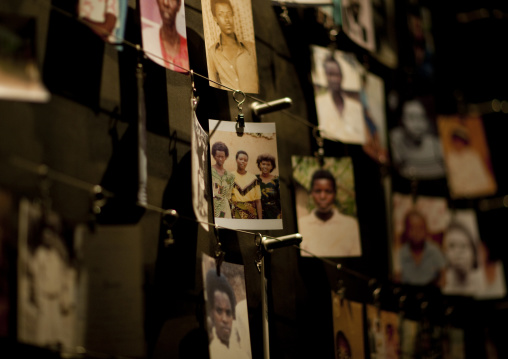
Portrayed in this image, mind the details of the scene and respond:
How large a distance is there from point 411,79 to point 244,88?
1413 mm

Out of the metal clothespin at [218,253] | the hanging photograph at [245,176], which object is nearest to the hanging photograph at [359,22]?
the hanging photograph at [245,176]

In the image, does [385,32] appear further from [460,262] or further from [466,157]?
[460,262]

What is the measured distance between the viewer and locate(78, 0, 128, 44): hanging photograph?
1.39 m

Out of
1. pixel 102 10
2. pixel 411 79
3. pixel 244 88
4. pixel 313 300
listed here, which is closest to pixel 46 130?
pixel 102 10

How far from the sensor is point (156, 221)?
1485 mm

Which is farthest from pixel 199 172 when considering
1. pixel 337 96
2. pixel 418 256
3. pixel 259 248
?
pixel 418 256

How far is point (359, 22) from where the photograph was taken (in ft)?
8.30

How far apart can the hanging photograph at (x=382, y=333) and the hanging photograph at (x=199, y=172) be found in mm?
868

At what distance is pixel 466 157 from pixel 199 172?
1.84 m

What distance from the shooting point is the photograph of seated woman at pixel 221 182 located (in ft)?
5.46

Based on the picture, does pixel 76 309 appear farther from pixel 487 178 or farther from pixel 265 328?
pixel 487 178

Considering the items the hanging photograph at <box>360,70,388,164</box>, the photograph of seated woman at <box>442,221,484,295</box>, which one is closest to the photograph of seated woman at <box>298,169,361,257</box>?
the hanging photograph at <box>360,70,388,164</box>

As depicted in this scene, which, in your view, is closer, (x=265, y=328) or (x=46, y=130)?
(x=46, y=130)

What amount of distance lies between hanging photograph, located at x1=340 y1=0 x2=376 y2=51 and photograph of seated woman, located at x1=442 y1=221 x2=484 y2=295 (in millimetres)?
882
